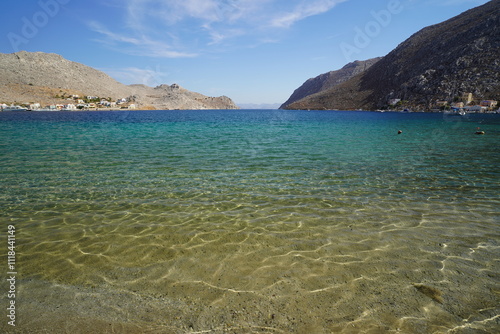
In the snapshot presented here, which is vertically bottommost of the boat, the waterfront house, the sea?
the sea

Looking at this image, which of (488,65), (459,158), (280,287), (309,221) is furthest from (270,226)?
(488,65)

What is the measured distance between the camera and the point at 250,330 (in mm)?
3762

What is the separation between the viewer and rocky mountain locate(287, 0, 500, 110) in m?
110

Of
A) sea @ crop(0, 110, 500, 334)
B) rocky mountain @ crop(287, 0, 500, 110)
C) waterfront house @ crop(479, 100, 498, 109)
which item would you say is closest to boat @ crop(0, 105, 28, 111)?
sea @ crop(0, 110, 500, 334)

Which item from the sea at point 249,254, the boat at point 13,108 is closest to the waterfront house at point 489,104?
the sea at point 249,254

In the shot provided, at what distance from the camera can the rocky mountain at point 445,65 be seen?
361 ft

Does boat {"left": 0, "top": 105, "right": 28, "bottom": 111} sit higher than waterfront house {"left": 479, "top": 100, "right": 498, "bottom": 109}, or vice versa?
waterfront house {"left": 479, "top": 100, "right": 498, "bottom": 109}

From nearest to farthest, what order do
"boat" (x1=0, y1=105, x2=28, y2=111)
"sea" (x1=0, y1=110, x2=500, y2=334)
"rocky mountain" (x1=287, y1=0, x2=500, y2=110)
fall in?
"sea" (x1=0, y1=110, x2=500, y2=334)
"rocky mountain" (x1=287, y1=0, x2=500, y2=110)
"boat" (x1=0, y1=105, x2=28, y2=111)

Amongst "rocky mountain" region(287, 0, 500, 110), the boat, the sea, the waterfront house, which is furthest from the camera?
the boat

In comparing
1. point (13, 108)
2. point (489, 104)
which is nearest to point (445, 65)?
point (489, 104)

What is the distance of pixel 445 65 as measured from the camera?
12531 centimetres

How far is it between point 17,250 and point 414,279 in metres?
8.95

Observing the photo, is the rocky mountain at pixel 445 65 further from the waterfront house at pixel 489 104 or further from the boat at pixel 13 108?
the boat at pixel 13 108

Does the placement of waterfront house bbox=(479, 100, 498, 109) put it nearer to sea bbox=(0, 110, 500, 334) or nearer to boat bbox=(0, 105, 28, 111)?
sea bbox=(0, 110, 500, 334)
